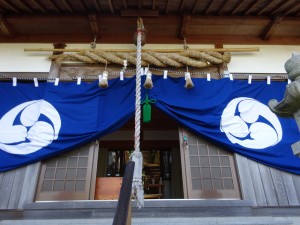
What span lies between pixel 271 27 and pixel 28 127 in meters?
5.19

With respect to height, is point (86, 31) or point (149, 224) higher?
point (86, 31)

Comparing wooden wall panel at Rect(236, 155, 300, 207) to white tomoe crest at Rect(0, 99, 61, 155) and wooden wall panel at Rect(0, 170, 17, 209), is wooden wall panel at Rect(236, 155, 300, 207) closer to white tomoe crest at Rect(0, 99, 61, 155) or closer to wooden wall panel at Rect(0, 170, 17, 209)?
white tomoe crest at Rect(0, 99, 61, 155)

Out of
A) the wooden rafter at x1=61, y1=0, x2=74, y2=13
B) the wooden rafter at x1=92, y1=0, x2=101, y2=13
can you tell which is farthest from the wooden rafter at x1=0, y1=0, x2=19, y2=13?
the wooden rafter at x1=92, y1=0, x2=101, y2=13

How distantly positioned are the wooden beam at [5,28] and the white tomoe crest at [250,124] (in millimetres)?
4679

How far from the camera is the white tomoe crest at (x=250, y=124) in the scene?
13.4ft

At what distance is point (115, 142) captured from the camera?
7164mm

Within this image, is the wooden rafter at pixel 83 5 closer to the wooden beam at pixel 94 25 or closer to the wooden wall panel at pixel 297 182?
the wooden beam at pixel 94 25

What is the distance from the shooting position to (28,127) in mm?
4105

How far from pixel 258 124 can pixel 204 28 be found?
2.37m

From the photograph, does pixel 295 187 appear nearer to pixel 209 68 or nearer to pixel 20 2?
pixel 209 68

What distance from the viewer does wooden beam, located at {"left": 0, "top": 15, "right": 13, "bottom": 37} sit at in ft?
16.0

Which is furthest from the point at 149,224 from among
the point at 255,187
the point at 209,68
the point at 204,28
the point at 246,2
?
the point at 246,2

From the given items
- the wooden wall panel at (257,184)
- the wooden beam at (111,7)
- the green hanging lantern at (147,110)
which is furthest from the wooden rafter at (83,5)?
the wooden wall panel at (257,184)

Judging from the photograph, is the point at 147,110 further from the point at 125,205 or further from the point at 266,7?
the point at 266,7
